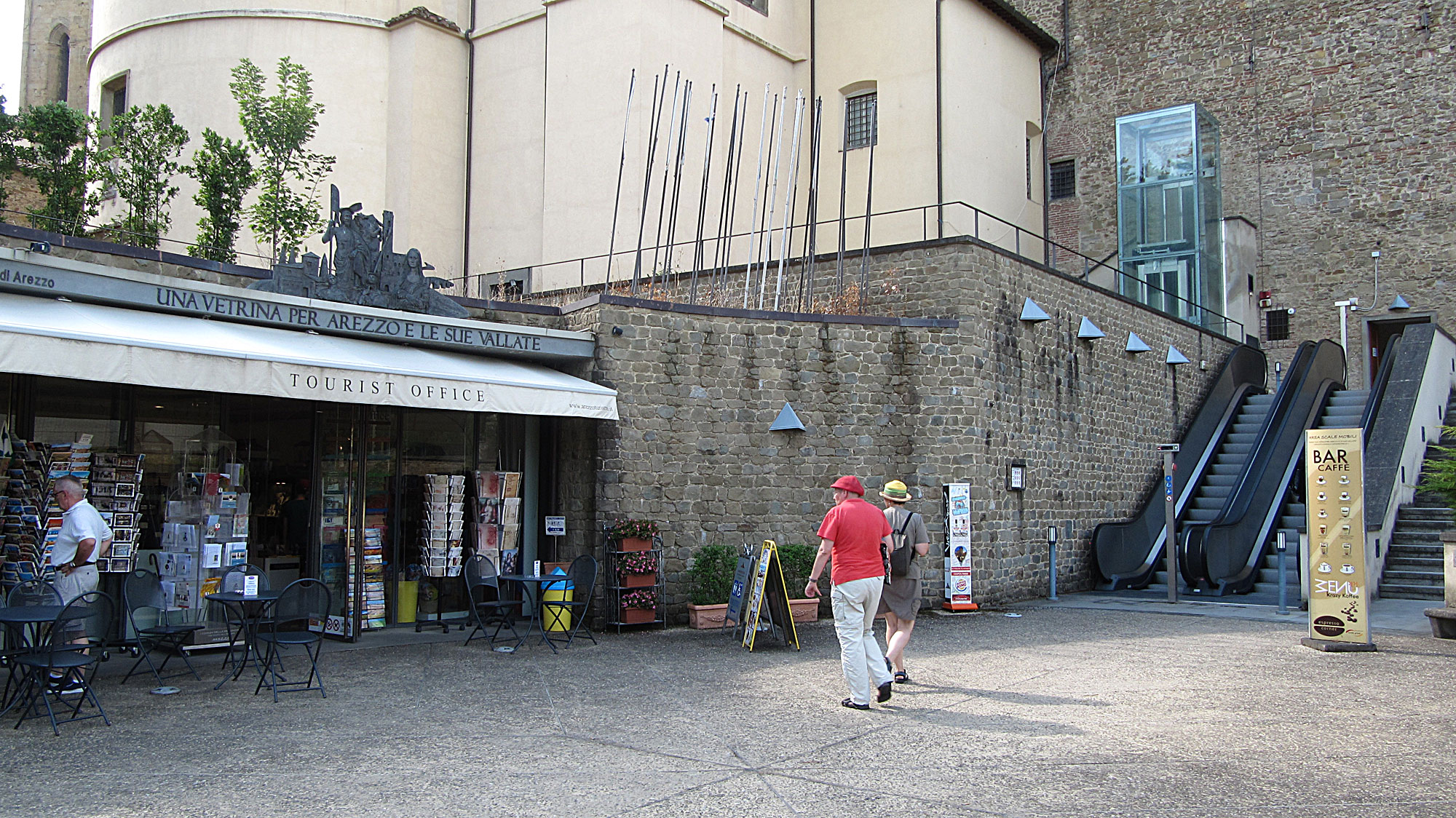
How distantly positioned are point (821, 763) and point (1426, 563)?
11894 millimetres

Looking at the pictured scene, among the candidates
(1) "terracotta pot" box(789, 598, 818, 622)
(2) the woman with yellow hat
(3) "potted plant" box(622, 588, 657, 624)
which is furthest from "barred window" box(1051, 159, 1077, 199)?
(2) the woman with yellow hat

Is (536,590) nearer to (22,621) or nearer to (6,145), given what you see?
(22,621)

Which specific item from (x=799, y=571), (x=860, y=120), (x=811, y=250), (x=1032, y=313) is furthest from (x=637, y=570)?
(x=860, y=120)

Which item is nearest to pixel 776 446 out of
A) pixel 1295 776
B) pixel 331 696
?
pixel 331 696

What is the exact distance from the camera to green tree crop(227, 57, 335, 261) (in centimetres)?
1736

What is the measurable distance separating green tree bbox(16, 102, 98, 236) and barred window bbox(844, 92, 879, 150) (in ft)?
45.0

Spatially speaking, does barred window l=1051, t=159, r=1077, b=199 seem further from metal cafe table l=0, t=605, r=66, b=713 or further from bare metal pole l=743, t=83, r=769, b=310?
metal cafe table l=0, t=605, r=66, b=713

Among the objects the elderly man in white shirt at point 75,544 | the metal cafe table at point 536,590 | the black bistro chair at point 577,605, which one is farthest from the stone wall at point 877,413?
the elderly man in white shirt at point 75,544

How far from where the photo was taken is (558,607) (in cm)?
1100

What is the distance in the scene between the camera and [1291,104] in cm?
Result: 2491

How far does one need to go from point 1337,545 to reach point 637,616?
6837 mm

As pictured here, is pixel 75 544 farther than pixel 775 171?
No

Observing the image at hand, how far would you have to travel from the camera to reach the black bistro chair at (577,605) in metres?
10.3

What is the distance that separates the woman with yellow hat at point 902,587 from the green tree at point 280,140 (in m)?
12.4
